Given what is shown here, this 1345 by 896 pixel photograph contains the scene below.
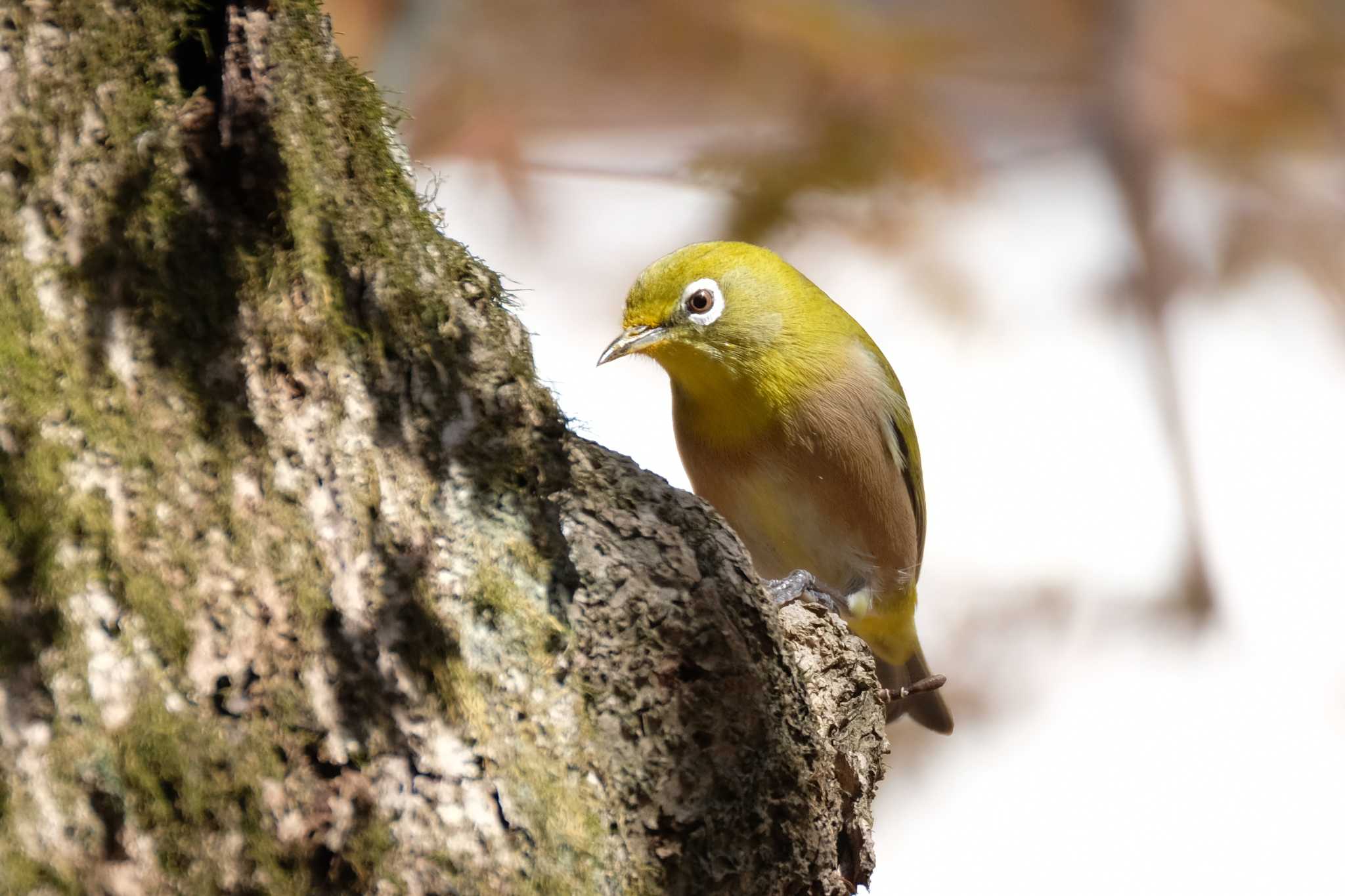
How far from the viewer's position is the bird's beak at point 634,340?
342 cm

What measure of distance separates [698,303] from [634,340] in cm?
24

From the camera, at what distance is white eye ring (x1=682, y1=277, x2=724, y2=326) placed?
348 centimetres

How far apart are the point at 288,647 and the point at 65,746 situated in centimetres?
30

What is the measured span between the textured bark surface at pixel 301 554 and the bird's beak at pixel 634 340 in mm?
1530

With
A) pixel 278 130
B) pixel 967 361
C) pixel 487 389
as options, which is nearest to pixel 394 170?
pixel 278 130

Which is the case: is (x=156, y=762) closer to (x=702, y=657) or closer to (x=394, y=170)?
(x=702, y=657)

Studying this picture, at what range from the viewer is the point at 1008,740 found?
7473 millimetres

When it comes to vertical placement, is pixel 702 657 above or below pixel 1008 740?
below

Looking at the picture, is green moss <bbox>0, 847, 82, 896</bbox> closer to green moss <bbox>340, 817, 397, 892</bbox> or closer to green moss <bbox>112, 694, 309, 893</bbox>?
green moss <bbox>112, 694, 309, 893</bbox>

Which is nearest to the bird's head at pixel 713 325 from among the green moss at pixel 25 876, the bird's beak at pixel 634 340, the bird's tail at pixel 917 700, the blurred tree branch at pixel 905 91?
the bird's beak at pixel 634 340

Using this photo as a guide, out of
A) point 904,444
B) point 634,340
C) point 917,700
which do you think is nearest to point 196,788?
point 634,340

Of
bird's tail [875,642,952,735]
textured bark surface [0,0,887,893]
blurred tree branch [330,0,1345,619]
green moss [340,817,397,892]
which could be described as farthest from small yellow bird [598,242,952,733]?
blurred tree branch [330,0,1345,619]

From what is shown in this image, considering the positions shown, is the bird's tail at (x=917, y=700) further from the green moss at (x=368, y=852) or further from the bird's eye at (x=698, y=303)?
the green moss at (x=368, y=852)

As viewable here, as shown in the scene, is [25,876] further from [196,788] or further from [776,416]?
[776,416]
